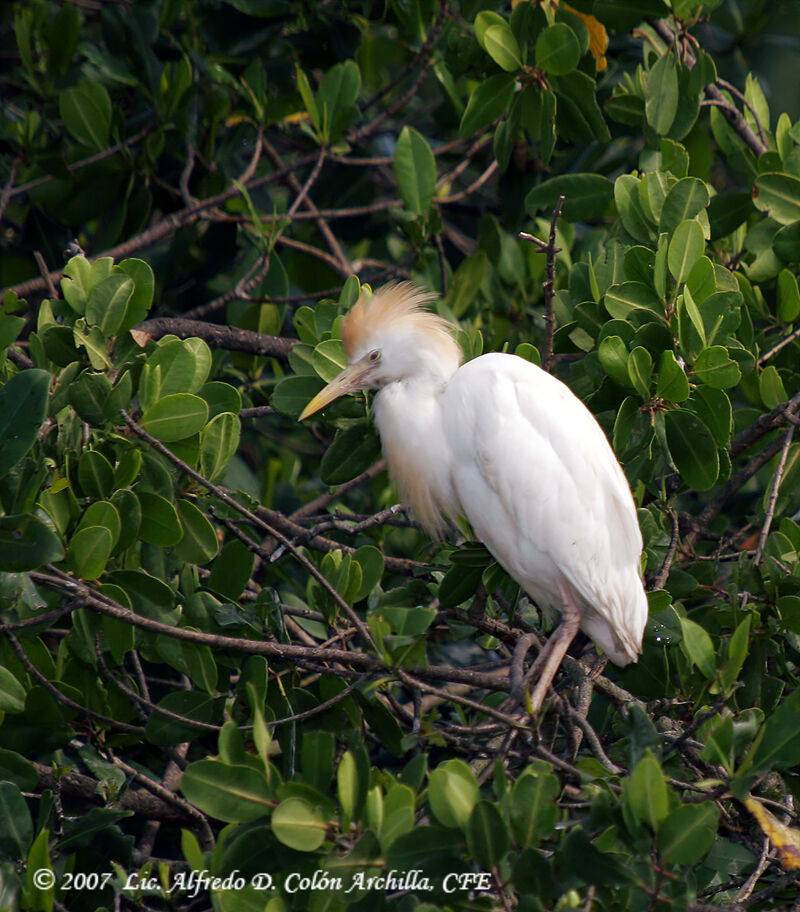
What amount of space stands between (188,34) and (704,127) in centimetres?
202

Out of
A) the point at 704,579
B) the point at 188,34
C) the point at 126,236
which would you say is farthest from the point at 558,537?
the point at 188,34

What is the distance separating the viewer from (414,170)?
11.0ft

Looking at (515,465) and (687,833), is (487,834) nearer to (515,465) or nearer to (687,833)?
(687,833)

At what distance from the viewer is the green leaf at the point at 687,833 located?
1.64m

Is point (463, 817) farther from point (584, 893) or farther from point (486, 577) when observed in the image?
point (486, 577)

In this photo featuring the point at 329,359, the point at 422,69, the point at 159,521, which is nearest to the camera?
the point at 159,521

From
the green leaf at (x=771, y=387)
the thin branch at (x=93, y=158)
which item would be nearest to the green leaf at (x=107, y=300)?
the thin branch at (x=93, y=158)

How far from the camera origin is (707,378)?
2.48 metres

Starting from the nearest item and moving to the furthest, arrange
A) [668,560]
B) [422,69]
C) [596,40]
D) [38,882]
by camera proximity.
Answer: [38,882], [668,560], [596,40], [422,69]

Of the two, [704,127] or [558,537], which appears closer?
[558,537]

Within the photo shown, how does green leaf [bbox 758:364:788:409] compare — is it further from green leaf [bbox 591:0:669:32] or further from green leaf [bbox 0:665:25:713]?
green leaf [bbox 0:665:25:713]

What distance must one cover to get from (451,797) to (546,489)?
4.27ft

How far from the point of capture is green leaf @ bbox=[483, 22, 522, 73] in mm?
2930

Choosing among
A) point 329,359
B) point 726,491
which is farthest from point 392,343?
point 726,491
